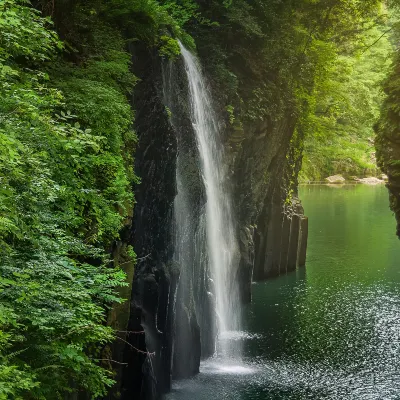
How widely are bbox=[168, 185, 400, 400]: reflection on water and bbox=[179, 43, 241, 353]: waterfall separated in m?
1.09

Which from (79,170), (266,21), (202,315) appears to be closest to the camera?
(79,170)

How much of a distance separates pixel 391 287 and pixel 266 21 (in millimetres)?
12795

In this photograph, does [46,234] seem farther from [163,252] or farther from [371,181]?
[371,181]

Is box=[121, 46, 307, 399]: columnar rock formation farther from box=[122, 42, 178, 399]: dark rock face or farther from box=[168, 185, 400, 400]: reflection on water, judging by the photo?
box=[168, 185, 400, 400]: reflection on water

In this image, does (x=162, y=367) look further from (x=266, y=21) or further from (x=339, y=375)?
(x=266, y=21)

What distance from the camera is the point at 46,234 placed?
762 centimetres

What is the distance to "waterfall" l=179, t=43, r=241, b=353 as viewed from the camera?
775 inches

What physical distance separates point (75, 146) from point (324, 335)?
15.0 m

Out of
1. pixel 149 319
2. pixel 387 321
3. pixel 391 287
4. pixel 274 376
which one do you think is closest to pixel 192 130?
pixel 149 319

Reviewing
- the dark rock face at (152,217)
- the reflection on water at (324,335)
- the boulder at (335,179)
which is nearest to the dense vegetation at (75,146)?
the dark rock face at (152,217)

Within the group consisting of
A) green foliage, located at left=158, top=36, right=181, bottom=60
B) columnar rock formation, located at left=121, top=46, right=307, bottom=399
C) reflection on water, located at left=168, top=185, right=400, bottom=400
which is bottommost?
reflection on water, located at left=168, top=185, right=400, bottom=400

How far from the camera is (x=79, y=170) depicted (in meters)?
9.90

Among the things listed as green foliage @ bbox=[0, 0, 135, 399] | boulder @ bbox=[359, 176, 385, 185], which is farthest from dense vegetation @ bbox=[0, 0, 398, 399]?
boulder @ bbox=[359, 176, 385, 185]

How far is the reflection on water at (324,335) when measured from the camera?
16203 millimetres
